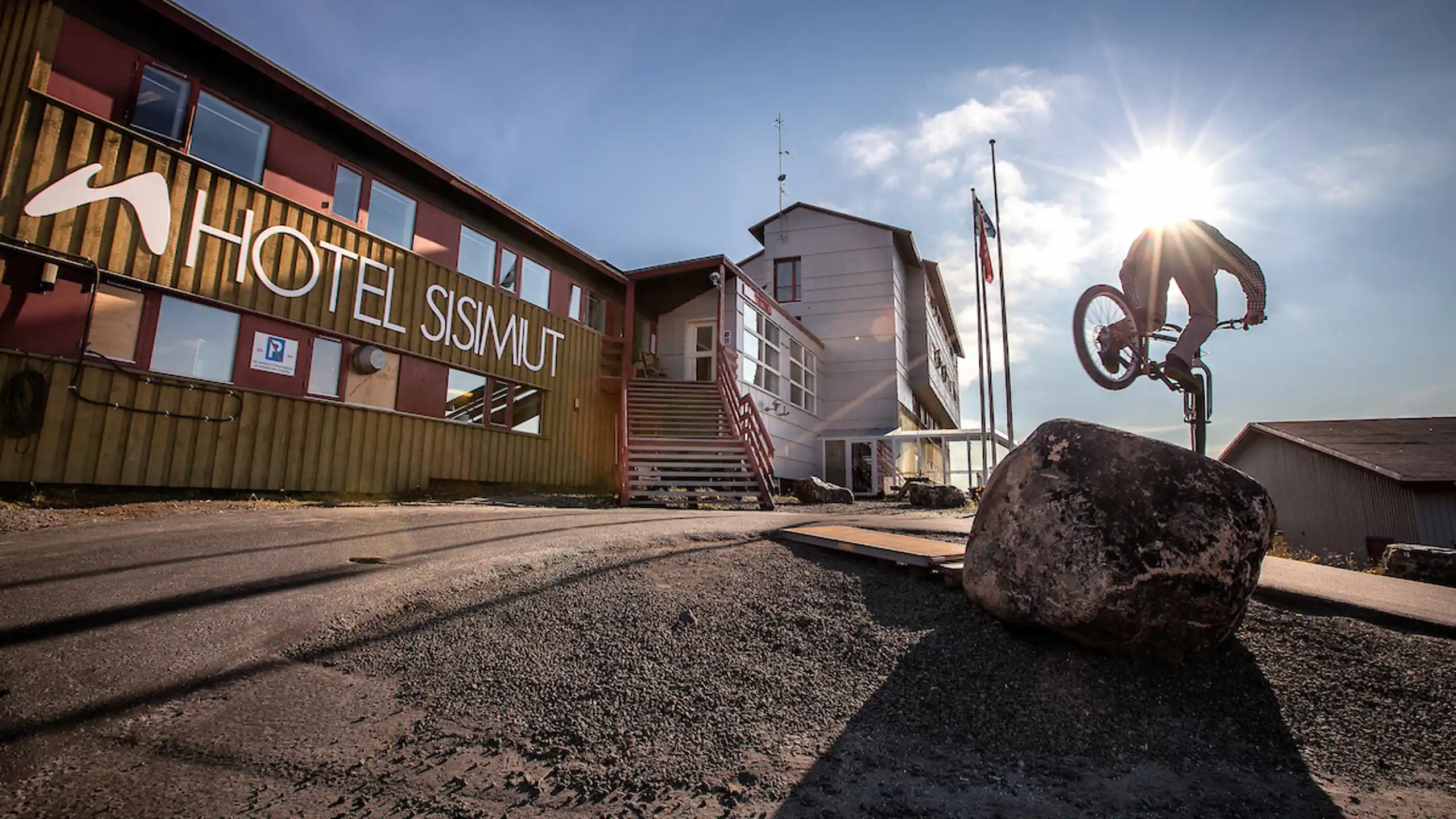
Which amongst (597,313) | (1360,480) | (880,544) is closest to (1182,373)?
(880,544)

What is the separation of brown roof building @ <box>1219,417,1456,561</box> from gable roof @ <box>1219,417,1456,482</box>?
32 millimetres

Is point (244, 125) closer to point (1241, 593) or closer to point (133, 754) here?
point (133, 754)

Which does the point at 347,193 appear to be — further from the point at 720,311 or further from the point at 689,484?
the point at 720,311

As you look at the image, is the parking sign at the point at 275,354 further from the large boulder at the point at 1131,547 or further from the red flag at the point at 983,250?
the red flag at the point at 983,250

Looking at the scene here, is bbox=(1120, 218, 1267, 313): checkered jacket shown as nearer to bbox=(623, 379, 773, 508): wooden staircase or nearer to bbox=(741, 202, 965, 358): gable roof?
bbox=(623, 379, 773, 508): wooden staircase

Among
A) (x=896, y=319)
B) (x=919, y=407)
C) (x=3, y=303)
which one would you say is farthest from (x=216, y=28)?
(x=919, y=407)

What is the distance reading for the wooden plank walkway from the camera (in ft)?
14.8

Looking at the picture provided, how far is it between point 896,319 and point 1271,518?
754 inches

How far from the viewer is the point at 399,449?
431 inches

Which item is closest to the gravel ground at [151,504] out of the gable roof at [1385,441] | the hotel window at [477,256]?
the hotel window at [477,256]

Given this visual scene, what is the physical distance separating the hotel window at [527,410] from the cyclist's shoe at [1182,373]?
1103 cm

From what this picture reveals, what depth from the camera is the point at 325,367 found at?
9.98 meters

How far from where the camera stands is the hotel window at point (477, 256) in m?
12.7

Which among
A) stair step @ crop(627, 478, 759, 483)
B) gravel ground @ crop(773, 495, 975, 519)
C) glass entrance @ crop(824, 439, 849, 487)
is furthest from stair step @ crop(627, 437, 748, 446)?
glass entrance @ crop(824, 439, 849, 487)
